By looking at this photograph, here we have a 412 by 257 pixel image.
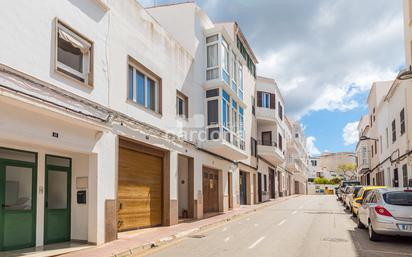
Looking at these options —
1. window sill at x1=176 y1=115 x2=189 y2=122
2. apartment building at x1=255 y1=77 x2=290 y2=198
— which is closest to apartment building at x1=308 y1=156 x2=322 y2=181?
apartment building at x1=255 y1=77 x2=290 y2=198

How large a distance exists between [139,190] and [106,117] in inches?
158

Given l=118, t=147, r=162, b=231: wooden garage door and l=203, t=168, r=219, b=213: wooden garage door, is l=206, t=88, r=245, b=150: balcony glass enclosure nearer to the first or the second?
Result: l=203, t=168, r=219, b=213: wooden garage door

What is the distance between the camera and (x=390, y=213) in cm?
1155

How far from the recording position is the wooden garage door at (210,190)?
22.5m

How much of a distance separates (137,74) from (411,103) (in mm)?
15110

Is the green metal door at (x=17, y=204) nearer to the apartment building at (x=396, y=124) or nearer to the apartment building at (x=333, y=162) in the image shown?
the apartment building at (x=396, y=124)

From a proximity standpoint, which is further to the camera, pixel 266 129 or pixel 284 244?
pixel 266 129

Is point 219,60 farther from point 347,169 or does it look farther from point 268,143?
point 347,169

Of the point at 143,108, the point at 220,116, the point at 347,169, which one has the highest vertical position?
the point at 220,116

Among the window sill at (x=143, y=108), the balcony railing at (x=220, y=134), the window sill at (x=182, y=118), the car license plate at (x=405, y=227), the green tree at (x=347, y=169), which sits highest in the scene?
the window sill at (x=182, y=118)

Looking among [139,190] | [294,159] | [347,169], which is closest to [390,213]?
[139,190]

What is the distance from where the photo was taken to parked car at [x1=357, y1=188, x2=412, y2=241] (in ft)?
37.0

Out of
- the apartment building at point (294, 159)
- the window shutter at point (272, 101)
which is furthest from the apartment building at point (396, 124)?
the apartment building at point (294, 159)

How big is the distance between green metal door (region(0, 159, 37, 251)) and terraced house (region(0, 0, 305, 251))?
25 millimetres
